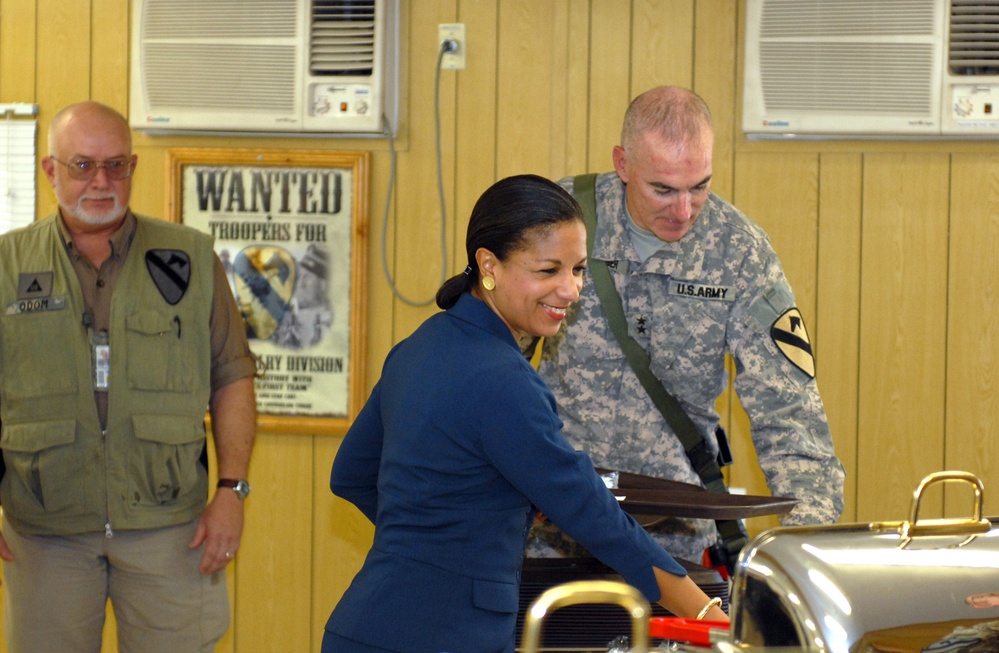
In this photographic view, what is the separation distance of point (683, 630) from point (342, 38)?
2516 mm

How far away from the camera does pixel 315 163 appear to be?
11.1 ft

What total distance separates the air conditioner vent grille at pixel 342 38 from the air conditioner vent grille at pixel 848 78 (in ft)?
3.60

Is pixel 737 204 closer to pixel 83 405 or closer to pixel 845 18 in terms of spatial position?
pixel 845 18

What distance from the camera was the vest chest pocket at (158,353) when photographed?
8.16 ft

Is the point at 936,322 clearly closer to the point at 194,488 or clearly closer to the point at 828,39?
the point at 828,39

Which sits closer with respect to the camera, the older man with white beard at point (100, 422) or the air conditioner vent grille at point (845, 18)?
the older man with white beard at point (100, 422)

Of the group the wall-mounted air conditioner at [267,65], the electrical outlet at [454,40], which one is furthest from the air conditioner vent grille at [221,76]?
the electrical outlet at [454,40]

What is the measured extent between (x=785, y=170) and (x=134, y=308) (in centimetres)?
178

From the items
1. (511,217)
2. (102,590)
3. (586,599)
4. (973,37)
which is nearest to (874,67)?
(973,37)

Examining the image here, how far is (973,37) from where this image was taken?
119 inches

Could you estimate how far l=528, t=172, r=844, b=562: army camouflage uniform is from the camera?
214cm

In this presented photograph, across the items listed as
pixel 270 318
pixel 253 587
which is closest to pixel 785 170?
pixel 270 318

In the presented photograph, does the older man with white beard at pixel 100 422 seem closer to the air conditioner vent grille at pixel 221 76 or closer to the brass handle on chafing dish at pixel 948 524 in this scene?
the air conditioner vent grille at pixel 221 76

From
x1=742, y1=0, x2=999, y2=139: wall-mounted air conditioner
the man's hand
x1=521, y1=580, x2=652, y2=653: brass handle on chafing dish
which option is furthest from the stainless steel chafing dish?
x1=742, y1=0, x2=999, y2=139: wall-mounted air conditioner
